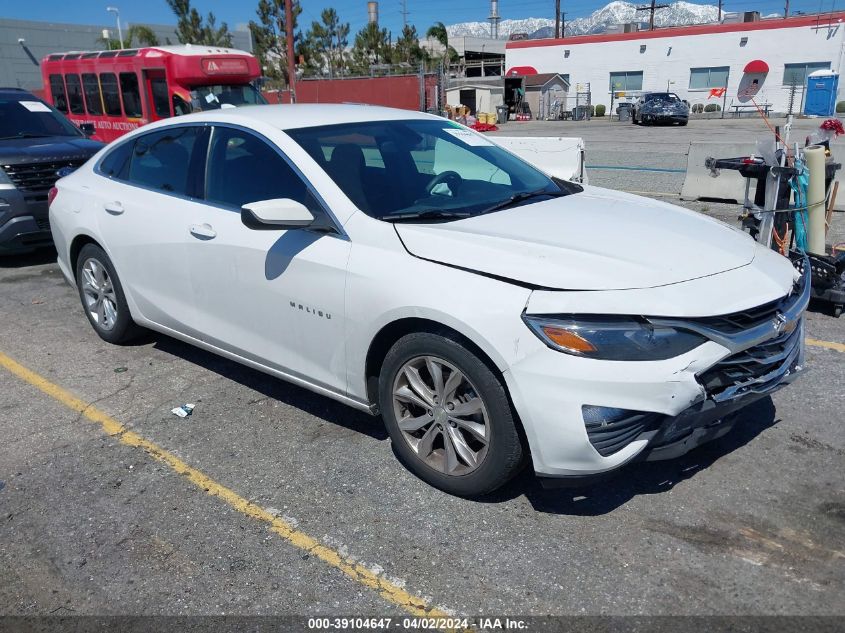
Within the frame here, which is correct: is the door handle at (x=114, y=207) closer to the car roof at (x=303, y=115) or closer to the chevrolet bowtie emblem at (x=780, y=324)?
the car roof at (x=303, y=115)

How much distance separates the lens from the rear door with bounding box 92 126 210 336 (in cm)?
423

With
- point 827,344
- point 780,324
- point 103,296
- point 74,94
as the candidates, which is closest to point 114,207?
point 103,296

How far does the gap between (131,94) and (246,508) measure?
15632mm

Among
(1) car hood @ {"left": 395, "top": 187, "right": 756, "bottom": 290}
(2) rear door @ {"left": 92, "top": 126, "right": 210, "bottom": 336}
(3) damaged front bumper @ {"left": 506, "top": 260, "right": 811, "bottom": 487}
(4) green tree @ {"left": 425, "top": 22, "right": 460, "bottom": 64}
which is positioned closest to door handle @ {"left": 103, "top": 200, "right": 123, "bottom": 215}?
(2) rear door @ {"left": 92, "top": 126, "right": 210, "bottom": 336}

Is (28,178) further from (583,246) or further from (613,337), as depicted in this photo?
(613,337)

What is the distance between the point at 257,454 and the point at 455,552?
1316mm

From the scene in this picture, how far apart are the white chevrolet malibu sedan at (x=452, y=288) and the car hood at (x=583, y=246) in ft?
0.04

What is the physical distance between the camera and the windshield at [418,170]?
3574mm

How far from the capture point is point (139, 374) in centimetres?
483

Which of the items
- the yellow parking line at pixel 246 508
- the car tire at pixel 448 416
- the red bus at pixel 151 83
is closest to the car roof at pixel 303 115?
the car tire at pixel 448 416

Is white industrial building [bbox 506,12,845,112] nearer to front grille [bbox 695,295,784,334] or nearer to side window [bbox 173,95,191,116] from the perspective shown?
side window [bbox 173,95,191,116]

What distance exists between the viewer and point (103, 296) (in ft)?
16.9

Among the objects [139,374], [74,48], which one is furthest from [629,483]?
[74,48]

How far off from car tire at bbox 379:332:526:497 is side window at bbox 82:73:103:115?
16.9m
